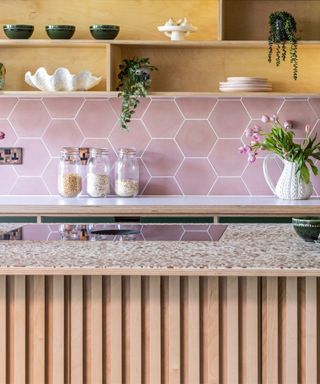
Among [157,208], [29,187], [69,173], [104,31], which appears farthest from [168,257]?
[29,187]

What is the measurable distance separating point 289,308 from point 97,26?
108 inches

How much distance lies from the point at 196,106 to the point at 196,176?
426 millimetres

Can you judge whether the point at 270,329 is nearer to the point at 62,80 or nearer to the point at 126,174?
the point at 126,174

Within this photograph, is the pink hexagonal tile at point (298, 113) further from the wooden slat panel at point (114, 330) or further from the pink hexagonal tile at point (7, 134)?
the wooden slat panel at point (114, 330)

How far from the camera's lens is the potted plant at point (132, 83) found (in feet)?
15.1

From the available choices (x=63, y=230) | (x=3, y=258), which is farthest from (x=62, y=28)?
(x=3, y=258)

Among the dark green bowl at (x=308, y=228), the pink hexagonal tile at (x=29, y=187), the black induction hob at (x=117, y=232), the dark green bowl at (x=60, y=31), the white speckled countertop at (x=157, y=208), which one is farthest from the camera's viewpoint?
the pink hexagonal tile at (x=29, y=187)

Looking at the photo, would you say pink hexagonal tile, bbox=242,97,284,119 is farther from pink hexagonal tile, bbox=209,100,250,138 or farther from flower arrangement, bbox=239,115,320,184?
flower arrangement, bbox=239,115,320,184

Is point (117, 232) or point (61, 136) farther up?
point (61, 136)

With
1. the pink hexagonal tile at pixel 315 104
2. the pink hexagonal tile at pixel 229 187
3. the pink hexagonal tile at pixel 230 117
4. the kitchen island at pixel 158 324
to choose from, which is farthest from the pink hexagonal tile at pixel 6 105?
the kitchen island at pixel 158 324

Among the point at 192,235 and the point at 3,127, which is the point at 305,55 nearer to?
the point at 3,127

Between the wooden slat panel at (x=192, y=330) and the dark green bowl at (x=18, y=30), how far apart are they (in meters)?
2.74

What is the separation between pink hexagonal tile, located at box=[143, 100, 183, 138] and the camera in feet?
16.2

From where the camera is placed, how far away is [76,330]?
93.7 inches
